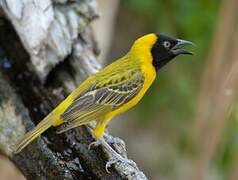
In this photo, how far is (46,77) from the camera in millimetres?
5516

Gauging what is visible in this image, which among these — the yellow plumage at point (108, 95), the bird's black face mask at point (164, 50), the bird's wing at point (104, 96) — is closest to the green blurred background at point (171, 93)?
the bird's black face mask at point (164, 50)

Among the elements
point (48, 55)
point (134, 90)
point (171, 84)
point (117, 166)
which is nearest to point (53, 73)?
point (48, 55)

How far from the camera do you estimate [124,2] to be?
7652 millimetres

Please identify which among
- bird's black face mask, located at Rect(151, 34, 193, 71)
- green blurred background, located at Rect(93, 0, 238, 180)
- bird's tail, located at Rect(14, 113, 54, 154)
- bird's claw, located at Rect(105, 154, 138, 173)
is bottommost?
green blurred background, located at Rect(93, 0, 238, 180)

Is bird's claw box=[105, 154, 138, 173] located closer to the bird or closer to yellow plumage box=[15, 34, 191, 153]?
the bird

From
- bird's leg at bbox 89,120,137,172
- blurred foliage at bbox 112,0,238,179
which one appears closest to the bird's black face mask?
bird's leg at bbox 89,120,137,172

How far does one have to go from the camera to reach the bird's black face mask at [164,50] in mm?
5621

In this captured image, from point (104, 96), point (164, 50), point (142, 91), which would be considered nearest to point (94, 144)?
point (104, 96)

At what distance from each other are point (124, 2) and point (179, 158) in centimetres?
163

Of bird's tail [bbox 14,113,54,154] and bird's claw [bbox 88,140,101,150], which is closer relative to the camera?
bird's tail [bbox 14,113,54,154]

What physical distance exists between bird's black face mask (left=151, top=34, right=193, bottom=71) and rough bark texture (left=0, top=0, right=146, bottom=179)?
44cm

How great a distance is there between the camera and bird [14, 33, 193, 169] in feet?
16.4

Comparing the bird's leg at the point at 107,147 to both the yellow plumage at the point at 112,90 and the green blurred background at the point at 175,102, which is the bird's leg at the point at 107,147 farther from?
the green blurred background at the point at 175,102

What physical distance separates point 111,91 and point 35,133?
0.78 meters
